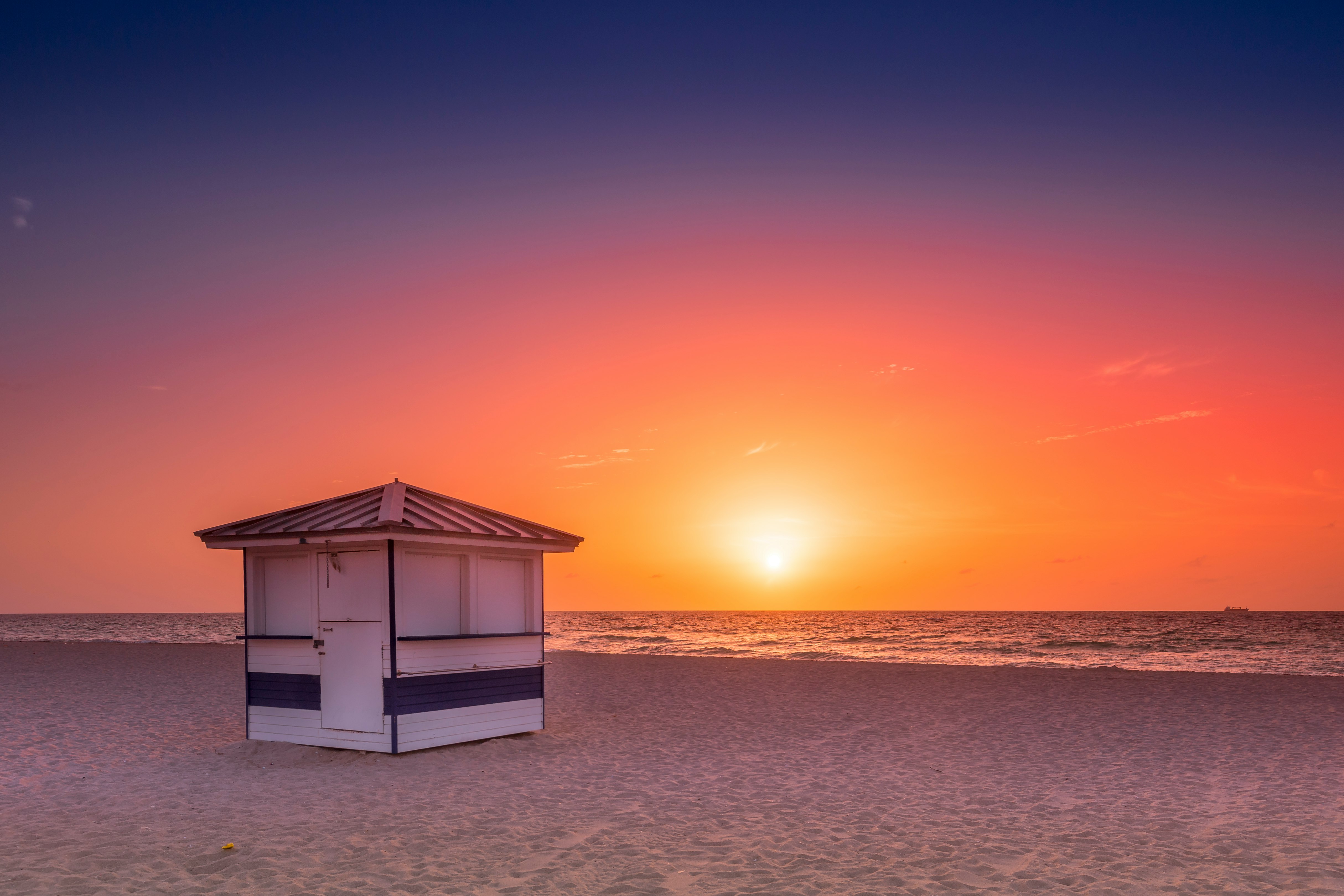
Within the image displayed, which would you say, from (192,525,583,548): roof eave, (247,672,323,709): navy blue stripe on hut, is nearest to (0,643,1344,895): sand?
(247,672,323,709): navy blue stripe on hut

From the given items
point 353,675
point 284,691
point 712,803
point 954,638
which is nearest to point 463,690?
point 353,675

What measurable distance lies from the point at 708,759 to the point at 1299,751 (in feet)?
24.6

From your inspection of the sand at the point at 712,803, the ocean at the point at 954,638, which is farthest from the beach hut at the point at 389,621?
the ocean at the point at 954,638

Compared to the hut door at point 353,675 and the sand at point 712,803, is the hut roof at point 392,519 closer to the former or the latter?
the hut door at point 353,675

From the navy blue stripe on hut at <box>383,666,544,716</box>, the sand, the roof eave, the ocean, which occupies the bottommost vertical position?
the ocean

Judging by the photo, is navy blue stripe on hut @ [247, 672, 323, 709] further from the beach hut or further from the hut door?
the hut door

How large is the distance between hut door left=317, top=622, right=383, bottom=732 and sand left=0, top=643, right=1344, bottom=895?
0.44 m

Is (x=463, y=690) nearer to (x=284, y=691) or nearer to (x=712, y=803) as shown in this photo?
(x=284, y=691)

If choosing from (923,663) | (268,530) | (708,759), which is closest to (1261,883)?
(708,759)

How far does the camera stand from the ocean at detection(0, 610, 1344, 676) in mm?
34625

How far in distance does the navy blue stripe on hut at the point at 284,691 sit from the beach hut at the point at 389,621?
18mm

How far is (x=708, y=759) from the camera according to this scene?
37.2 feet

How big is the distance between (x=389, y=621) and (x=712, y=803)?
4.36 m

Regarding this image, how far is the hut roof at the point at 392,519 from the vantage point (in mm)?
10867
